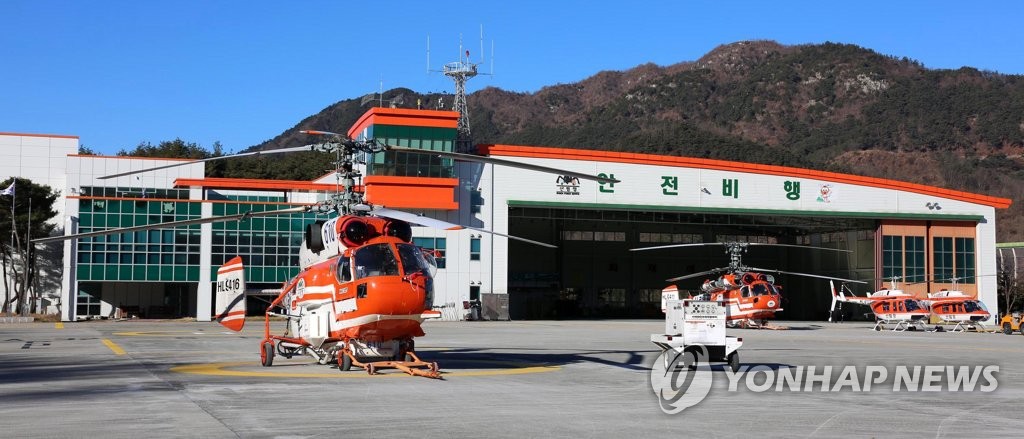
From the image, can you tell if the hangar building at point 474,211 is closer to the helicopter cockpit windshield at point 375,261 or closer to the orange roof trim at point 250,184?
the orange roof trim at point 250,184

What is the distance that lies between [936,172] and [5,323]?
14975cm

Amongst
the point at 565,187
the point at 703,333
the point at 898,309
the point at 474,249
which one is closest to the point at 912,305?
the point at 898,309

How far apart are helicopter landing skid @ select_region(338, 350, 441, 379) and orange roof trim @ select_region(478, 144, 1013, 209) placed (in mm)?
39410

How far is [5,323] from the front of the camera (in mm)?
51531

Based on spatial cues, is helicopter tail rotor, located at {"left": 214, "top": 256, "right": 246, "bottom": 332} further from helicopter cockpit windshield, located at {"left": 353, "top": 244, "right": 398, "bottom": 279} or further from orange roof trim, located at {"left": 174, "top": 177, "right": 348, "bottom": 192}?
orange roof trim, located at {"left": 174, "top": 177, "right": 348, "bottom": 192}

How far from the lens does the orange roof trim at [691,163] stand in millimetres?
59375

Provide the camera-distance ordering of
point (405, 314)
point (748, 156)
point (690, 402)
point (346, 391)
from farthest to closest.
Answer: point (748, 156) < point (405, 314) < point (346, 391) < point (690, 402)

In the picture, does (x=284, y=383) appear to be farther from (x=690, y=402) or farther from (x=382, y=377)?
(x=690, y=402)

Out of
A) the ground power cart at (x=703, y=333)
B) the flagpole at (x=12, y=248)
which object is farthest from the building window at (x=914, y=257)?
the flagpole at (x=12, y=248)

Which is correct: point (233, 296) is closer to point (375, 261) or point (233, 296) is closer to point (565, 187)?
point (375, 261)

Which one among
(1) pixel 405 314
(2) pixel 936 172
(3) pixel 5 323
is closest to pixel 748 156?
(2) pixel 936 172

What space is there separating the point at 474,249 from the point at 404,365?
42.4 meters

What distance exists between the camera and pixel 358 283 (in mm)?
17688

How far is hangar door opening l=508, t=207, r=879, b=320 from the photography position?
7588cm
